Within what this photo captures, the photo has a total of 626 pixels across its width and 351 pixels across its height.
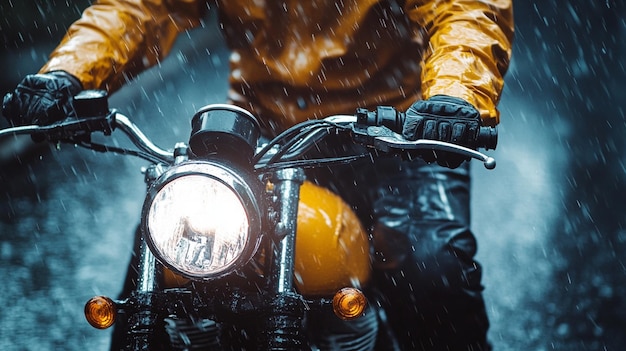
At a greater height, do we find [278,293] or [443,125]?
[443,125]

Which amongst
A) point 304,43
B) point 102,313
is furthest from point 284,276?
point 304,43

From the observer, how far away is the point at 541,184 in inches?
195

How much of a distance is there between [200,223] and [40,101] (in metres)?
0.73

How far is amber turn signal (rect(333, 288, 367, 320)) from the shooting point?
1605 mm

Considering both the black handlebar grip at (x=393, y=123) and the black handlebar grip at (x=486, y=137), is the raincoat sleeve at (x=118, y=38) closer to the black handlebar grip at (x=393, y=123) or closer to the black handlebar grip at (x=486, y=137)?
the black handlebar grip at (x=393, y=123)

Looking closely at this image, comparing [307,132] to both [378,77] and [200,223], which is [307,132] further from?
[378,77]

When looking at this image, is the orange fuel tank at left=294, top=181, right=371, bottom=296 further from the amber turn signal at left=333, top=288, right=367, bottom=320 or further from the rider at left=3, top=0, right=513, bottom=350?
the rider at left=3, top=0, right=513, bottom=350

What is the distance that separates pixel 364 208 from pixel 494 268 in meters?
2.00

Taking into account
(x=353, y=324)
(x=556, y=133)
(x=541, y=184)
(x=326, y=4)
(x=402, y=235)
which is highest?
(x=556, y=133)

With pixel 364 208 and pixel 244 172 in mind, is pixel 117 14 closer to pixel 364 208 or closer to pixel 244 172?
pixel 364 208

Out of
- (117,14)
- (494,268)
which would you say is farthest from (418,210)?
(494,268)

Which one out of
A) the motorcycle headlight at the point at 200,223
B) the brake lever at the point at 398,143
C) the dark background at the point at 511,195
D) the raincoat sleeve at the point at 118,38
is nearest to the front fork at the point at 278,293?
the motorcycle headlight at the point at 200,223

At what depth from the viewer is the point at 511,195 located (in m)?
4.85

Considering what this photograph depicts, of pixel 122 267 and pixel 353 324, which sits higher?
pixel 122 267
